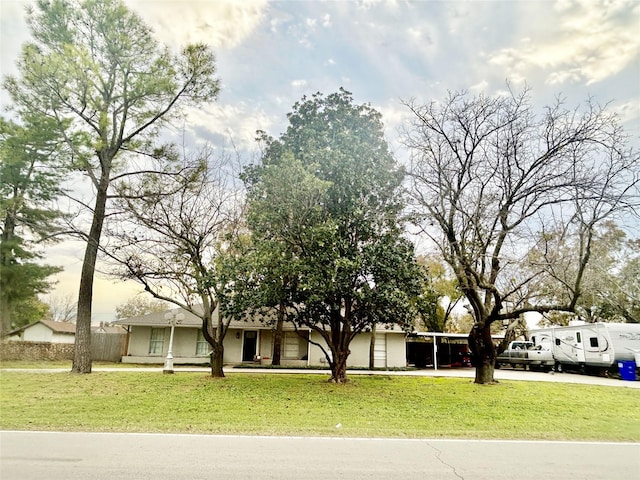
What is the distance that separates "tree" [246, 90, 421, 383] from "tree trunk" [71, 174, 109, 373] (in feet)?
20.5

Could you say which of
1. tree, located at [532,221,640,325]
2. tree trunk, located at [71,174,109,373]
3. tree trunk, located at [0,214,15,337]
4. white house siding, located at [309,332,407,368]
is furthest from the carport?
tree trunk, located at [0,214,15,337]

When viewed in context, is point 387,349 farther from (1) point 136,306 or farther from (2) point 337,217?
(1) point 136,306

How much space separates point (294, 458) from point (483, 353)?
12.7m

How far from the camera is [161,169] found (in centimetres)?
1608

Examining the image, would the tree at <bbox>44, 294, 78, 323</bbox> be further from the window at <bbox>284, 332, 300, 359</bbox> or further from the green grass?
the window at <bbox>284, 332, 300, 359</bbox>

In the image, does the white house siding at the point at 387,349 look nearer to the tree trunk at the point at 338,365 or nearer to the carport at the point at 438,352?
the carport at the point at 438,352

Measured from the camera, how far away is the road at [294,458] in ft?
15.6

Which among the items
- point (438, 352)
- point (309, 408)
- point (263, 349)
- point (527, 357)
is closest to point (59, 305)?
point (309, 408)

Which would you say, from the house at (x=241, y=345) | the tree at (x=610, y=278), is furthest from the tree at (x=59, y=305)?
the tree at (x=610, y=278)

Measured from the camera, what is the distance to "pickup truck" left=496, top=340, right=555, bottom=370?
23.7 m

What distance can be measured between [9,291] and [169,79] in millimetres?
12741

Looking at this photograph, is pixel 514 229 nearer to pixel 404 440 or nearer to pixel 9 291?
pixel 404 440

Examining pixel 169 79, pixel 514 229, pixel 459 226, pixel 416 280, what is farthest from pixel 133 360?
pixel 514 229

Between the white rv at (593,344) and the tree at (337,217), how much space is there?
12.9 metres
